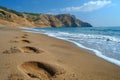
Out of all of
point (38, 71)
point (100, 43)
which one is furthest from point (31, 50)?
point (100, 43)

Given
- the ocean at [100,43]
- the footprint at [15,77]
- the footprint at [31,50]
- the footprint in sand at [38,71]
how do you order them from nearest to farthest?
A: the footprint at [15,77] → the footprint in sand at [38,71] → the footprint at [31,50] → the ocean at [100,43]

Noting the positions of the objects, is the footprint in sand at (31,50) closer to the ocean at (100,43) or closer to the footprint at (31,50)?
the footprint at (31,50)

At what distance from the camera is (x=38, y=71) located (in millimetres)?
5711

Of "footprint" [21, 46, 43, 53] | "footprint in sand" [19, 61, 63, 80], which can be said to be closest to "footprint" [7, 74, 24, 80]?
"footprint in sand" [19, 61, 63, 80]

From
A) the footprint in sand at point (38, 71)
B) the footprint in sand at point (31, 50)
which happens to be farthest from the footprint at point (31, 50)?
the footprint in sand at point (38, 71)

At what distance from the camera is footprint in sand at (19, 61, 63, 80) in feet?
17.3

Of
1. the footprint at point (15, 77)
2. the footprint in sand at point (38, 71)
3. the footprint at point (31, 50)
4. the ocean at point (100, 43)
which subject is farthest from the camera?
the ocean at point (100, 43)

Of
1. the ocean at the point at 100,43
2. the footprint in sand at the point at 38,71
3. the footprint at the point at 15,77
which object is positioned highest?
the footprint at the point at 15,77

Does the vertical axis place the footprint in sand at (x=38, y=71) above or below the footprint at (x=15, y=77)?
below

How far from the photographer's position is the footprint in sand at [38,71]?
5277 millimetres

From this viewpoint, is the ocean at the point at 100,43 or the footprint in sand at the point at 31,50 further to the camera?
the ocean at the point at 100,43

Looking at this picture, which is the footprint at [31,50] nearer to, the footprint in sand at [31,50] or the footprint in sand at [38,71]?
the footprint in sand at [31,50]

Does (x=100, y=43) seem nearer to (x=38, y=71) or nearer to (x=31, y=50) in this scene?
(x=31, y=50)

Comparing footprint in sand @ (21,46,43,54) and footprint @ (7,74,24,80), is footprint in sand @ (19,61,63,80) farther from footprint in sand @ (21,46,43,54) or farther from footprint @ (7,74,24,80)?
footprint in sand @ (21,46,43,54)
